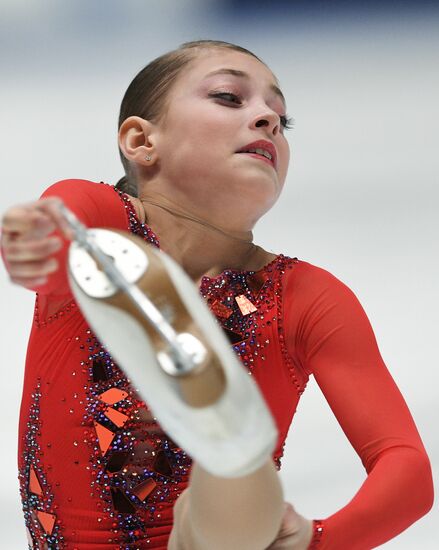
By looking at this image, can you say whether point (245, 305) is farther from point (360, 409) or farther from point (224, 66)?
point (224, 66)

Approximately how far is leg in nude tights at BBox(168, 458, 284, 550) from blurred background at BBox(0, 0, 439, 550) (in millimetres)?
1002

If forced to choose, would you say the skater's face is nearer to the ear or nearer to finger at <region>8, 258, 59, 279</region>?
the ear

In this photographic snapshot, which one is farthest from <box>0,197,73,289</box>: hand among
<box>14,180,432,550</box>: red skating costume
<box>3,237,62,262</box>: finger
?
<box>14,180,432,550</box>: red skating costume

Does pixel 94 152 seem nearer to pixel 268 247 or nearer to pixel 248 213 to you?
pixel 268 247

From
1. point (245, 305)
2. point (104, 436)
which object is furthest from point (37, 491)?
point (245, 305)

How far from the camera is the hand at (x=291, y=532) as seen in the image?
1382 mm

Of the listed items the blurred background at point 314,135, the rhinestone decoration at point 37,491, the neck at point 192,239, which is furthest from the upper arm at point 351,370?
the blurred background at point 314,135

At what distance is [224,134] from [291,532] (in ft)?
1.98

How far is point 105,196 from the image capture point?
167cm

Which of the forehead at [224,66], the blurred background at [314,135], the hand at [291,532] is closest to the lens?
the hand at [291,532]

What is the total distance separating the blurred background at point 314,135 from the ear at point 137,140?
0.82 m

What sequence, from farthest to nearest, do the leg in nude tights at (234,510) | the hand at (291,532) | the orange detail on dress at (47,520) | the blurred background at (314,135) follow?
the blurred background at (314,135)
the orange detail on dress at (47,520)
the hand at (291,532)
the leg in nude tights at (234,510)

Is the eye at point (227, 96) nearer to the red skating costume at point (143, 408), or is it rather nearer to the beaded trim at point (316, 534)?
the red skating costume at point (143, 408)

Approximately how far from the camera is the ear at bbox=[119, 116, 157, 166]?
5.86 ft
